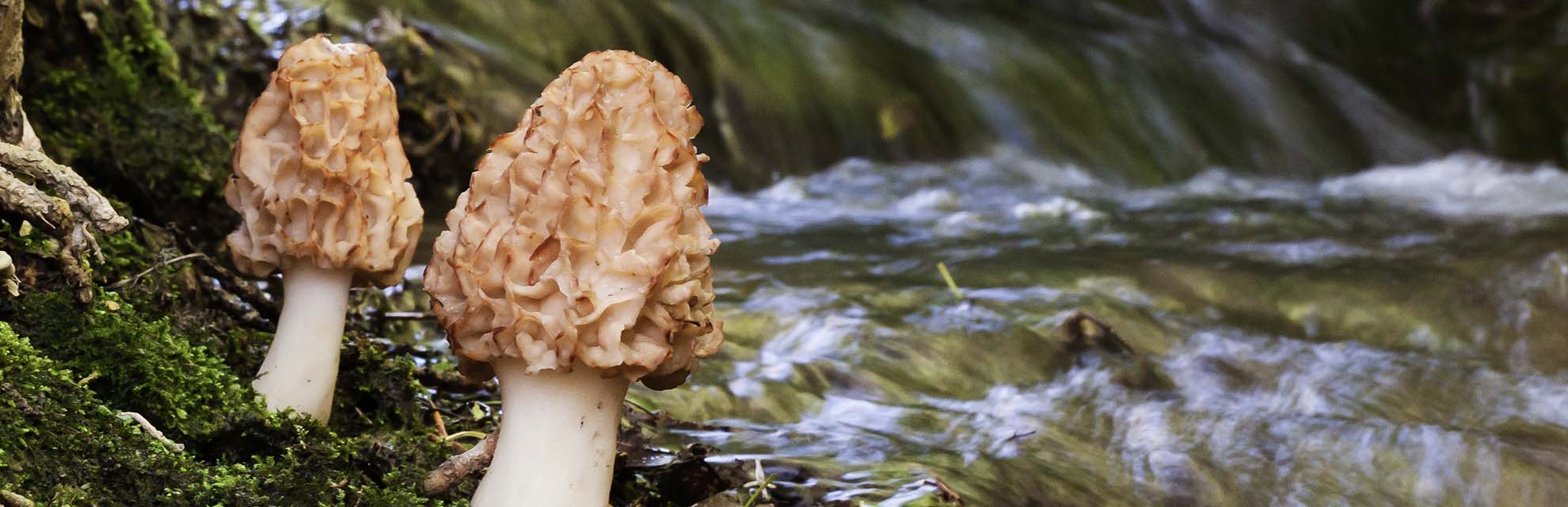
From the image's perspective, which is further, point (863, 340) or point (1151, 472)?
point (863, 340)

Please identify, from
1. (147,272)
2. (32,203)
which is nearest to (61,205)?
(32,203)

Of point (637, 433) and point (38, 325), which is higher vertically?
point (38, 325)

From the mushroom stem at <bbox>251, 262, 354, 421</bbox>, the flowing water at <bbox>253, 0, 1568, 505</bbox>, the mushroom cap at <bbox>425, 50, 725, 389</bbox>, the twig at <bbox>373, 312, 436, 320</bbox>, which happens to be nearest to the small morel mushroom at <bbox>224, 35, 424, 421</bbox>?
the mushroom stem at <bbox>251, 262, 354, 421</bbox>

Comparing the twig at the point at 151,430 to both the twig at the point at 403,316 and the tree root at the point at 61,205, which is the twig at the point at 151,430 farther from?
the twig at the point at 403,316

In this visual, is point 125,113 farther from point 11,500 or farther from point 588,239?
point 588,239

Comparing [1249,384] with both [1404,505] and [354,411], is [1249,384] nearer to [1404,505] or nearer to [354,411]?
[1404,505]

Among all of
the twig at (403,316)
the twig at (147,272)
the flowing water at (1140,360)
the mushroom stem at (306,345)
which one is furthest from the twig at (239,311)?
the flowing water at (1140,360)

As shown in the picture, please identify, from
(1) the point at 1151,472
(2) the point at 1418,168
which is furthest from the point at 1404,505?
(2) the point at 1418,168
